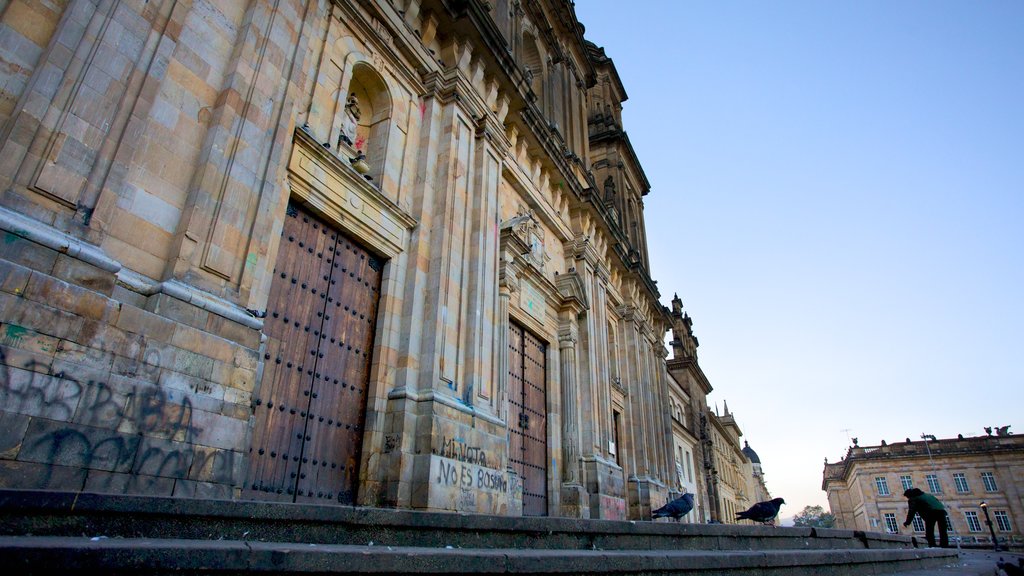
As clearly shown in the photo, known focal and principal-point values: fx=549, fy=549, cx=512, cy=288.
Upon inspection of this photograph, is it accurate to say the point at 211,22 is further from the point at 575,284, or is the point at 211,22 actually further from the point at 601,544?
the point at 575,284

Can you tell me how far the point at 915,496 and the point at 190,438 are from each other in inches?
671

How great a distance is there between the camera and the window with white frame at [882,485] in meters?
56.9

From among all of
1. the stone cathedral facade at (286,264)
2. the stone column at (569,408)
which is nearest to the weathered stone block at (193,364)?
the stone cathedral facade at (286,264)

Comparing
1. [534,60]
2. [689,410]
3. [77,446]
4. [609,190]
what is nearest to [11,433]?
[77,446]

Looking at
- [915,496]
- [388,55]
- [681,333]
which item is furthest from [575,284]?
[681,333]

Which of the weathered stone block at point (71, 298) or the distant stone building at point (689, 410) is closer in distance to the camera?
the weathered stone block at point (71, 298)

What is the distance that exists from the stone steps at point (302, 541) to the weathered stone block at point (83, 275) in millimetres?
2594

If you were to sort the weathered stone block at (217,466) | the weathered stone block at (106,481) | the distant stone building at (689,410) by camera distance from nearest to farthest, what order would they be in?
the weathered stone block at (106,481) < the weathered stone block at (217,466) < the distant stone building at (689,410)

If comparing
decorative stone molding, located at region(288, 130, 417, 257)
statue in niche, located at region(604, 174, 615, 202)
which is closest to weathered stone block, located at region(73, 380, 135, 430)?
decorative stone molding, located at region(288, 130, 417, 257)

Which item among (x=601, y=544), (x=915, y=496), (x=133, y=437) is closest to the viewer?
(x=133, y=437)

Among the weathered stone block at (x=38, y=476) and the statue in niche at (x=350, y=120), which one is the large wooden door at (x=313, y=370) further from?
the weathered stone block at (x=38, y=476)

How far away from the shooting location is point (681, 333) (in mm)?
44062

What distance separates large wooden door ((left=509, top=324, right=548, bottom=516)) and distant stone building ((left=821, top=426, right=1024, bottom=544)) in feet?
179

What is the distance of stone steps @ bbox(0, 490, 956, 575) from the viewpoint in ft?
7.99
